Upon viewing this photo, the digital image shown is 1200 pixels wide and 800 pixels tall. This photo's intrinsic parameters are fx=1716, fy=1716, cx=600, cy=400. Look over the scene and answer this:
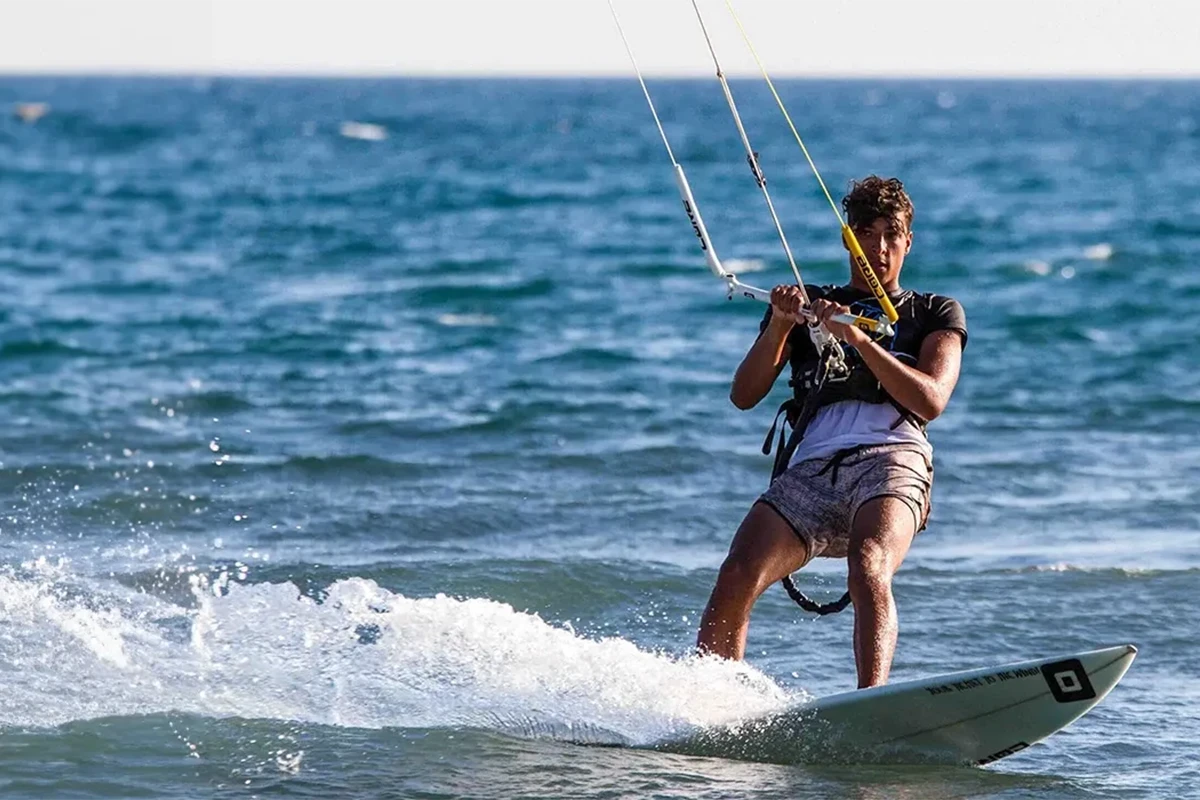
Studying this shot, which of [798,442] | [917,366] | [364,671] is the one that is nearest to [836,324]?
[917,366]

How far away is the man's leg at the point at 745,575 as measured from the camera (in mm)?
5777

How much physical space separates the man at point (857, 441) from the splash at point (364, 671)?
1.07 feet

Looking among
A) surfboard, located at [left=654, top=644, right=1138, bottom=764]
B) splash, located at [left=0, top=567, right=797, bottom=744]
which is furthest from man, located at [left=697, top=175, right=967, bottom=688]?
splash, located at [left=0, top=567, right=797, bottom=744]

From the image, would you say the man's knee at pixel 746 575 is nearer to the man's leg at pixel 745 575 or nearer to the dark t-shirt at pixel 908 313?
the man's leg at pixel 745 575

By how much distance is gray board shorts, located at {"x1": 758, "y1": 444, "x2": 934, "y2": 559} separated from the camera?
5.80 meters

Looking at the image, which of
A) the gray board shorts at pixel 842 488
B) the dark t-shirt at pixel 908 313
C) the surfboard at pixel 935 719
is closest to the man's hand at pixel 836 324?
the dark t-shirt at pixel 908 313

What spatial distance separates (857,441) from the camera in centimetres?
590

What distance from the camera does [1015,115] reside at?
103438mm

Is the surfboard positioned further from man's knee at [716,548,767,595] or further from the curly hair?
the curly hair

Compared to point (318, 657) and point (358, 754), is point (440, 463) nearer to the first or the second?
point (318, 657)

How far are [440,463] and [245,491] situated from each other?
1393 millimetres

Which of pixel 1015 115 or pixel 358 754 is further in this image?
pixel 1015 115

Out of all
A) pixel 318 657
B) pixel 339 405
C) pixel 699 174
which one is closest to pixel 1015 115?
pixel 699 174

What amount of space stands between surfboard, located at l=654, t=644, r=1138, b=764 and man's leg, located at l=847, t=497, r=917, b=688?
0.37ft
